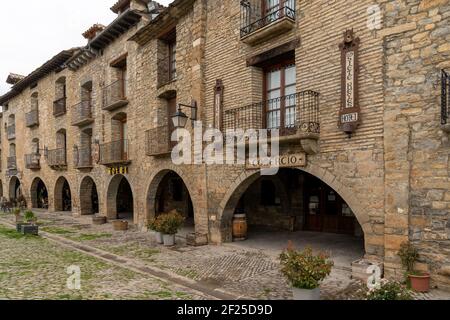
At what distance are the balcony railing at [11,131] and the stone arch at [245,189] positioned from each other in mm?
24764

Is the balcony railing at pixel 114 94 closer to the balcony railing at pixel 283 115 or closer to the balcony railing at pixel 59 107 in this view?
the balcony railing at pixel 59 107

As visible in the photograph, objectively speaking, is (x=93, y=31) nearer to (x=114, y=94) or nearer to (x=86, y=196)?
(x=114, y=94)

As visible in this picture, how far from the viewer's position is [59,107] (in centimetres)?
2192

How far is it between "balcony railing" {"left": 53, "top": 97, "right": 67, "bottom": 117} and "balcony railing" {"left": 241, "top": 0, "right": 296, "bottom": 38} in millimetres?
15453

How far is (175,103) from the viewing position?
43.7ft

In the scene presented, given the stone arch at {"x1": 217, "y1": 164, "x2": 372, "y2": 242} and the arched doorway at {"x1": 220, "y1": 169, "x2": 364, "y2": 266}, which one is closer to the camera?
the stone arch at {"x1": 217, "y1": 164, "x2": 372, "y2": 242}

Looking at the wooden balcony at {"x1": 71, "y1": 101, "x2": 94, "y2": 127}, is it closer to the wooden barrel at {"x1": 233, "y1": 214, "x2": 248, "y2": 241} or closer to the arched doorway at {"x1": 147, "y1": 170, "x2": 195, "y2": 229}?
the arched doorway at {"x1": 147, "y1": 170, "x2": 195, "y2": 229}

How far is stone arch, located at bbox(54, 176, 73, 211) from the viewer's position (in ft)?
75.4

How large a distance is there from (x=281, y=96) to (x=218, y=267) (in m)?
4.59

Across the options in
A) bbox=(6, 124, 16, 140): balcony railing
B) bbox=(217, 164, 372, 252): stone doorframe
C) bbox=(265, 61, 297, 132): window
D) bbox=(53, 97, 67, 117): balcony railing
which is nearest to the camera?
bbox=(217, 164, 372, 252): stone doorframe

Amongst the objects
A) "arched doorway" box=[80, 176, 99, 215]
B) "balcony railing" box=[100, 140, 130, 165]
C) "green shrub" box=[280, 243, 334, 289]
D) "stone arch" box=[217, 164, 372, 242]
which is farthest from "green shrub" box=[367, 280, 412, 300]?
"arched doorway" box=[80, 176, 99, 215]

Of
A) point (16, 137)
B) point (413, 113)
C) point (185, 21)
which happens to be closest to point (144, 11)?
point (185, 21)

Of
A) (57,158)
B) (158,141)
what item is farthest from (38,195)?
(158,141)

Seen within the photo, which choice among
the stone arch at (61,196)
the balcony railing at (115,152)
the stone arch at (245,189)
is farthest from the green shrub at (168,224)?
the stone arch at (61,196)
